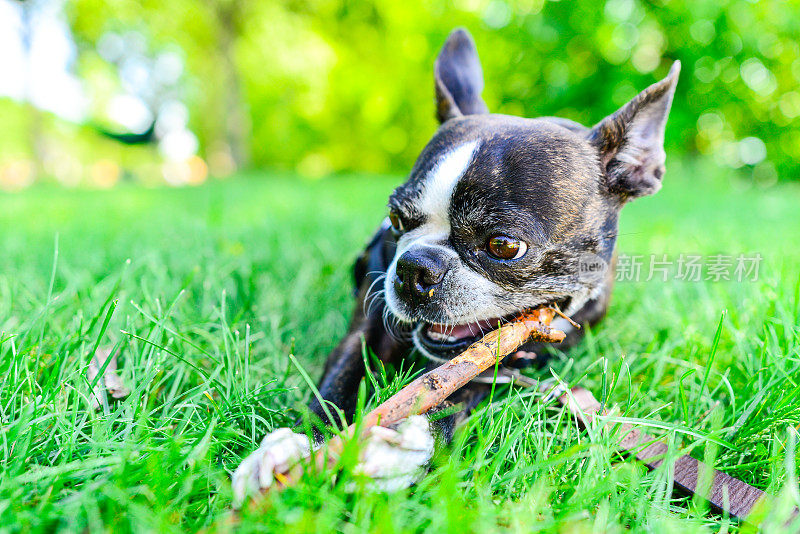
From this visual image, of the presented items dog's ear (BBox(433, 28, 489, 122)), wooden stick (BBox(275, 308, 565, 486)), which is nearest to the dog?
wooden stick (BBox(275, 308, 565, 486))

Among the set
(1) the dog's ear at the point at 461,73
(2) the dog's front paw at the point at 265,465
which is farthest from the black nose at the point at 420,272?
(1) the dog's ear at the point at 461,73

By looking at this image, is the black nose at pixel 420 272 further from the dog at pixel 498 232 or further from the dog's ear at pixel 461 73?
the dog's ear at pixel 461 73

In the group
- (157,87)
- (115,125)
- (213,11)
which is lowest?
(115,125)

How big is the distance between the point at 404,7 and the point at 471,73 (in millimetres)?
11425

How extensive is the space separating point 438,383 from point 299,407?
1.49 feet

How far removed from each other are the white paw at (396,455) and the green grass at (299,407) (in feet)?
0.15

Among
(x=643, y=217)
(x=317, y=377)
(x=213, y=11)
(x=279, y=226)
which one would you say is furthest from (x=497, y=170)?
(x=213, y=11)

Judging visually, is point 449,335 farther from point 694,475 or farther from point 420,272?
point 694,475

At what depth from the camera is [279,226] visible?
408 cm

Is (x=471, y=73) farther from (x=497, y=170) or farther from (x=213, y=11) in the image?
(x=213, y=11)

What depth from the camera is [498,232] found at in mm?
1621

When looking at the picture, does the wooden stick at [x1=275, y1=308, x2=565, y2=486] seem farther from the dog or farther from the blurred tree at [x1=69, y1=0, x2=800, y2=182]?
the blurred tree at [x1=69, y1=0, x2=800, y2=182]

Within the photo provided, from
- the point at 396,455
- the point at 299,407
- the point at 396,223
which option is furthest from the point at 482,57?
the point at 396,455

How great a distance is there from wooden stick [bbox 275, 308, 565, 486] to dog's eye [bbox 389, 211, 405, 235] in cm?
59
